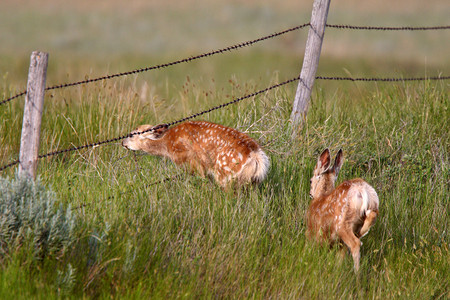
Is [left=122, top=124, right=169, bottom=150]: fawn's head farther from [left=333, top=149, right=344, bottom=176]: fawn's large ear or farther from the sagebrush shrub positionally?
the sagebrush shrub

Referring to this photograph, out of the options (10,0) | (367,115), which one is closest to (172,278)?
(367,115)

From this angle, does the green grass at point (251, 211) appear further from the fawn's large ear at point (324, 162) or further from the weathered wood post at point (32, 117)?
the weathered wood post at point (32, 117)

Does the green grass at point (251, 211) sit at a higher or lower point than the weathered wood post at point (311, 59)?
lower

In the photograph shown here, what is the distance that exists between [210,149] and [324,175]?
46.9 inches

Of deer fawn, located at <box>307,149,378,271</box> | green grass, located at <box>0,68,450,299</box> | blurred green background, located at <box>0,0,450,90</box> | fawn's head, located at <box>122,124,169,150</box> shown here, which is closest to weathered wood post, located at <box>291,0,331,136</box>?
green grass, located at <box>0,68,450,299</box>

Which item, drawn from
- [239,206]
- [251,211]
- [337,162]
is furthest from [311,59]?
[239,206]

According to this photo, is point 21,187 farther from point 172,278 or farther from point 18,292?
point 172,278

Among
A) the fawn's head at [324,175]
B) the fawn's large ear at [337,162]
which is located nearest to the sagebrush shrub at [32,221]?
the fawn's head at [324,175]

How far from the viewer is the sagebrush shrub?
484cm

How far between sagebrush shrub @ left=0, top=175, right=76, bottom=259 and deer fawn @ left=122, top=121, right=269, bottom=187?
1876 mm

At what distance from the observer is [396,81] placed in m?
9.15

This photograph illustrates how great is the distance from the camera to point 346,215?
5.68m

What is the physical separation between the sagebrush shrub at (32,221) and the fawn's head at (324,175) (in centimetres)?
244

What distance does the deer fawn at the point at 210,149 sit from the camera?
6379 mm
